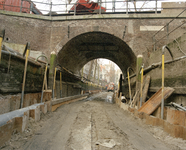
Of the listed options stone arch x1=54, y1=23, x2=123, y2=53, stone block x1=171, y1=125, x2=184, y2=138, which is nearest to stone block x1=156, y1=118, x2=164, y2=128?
stone block x1=171, y1=125, x2=184, y2=138

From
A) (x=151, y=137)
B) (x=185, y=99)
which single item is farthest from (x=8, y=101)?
(x=185, y=99)

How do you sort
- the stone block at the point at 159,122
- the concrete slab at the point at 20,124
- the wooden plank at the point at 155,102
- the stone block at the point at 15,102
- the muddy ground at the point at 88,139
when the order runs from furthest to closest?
the stone block at the point at 15,102 → the wooden plank at the point at 155,102 → the stone block at the point at 159,122 → the concrete slab at the point at 20,124 → the muddy ground at the point at 88,139

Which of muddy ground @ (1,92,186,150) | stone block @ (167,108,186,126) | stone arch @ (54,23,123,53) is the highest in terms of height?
stone arch @ (54,23,123,53)

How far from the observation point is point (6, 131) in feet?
8.93

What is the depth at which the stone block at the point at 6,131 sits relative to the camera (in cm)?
258

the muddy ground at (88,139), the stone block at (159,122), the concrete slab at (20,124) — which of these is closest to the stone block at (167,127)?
the muddy ground at (88,139)

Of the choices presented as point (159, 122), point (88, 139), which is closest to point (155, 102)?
point (159, 122)

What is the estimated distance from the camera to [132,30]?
9.44 meters

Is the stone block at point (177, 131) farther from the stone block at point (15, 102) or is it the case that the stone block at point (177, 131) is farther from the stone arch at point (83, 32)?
the stone arch at point (83, 32)

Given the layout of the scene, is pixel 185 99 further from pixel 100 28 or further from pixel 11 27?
pixel 11 27

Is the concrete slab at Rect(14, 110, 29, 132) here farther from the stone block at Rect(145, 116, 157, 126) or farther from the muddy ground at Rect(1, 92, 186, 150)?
the stone block at Rect(145, 116, 157, 126)

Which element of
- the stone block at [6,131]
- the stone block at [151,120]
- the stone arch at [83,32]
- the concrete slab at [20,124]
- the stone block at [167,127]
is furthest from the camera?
the stone arch at [83,32]

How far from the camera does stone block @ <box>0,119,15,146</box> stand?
2579mm

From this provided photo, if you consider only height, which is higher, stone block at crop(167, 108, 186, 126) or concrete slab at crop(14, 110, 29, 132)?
stone block at crop(167, 108, 186, 126)
